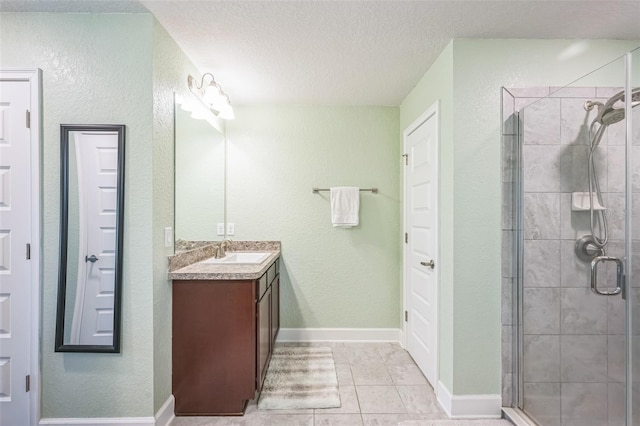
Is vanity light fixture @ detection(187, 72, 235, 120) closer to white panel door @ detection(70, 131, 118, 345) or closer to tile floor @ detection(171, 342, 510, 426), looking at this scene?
white panel door @ detection(70, 131, 118, 345)

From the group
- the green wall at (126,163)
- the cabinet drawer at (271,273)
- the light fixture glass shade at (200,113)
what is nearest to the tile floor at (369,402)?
the green wall at (126,163)

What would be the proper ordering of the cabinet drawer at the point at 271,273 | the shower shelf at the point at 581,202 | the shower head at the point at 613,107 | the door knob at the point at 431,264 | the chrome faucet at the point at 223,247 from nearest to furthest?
the shower head at the point at 613,107
the shower shelf at the point at 581,202
the door knob at the point at 431,264
the cabinet drawer at the point at 271,273
the chrome faucet at the point at 223,247

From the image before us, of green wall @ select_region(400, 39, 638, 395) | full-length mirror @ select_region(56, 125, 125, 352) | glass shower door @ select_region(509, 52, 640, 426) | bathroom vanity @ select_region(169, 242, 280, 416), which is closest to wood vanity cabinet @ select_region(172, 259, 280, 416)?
bathroom vanity @ select_region(169, 242, 280, 416)

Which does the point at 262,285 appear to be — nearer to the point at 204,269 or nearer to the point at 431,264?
Result: the point at 204,269

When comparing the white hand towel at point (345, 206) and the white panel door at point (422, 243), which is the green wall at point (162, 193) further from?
the white panel door at point (422, 243)

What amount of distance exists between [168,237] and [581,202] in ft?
7.46

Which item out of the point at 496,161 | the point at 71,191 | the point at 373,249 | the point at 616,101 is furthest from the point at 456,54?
the point at 71,191

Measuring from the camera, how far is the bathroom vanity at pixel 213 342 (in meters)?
1.92

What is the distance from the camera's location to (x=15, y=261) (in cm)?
167

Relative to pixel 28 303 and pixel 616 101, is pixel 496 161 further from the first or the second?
pixel 28 303

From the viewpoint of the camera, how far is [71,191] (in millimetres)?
1673

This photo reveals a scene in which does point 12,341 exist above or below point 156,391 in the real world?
above

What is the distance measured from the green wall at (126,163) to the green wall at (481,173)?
178 centimetres

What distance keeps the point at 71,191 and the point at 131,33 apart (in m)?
0.91
